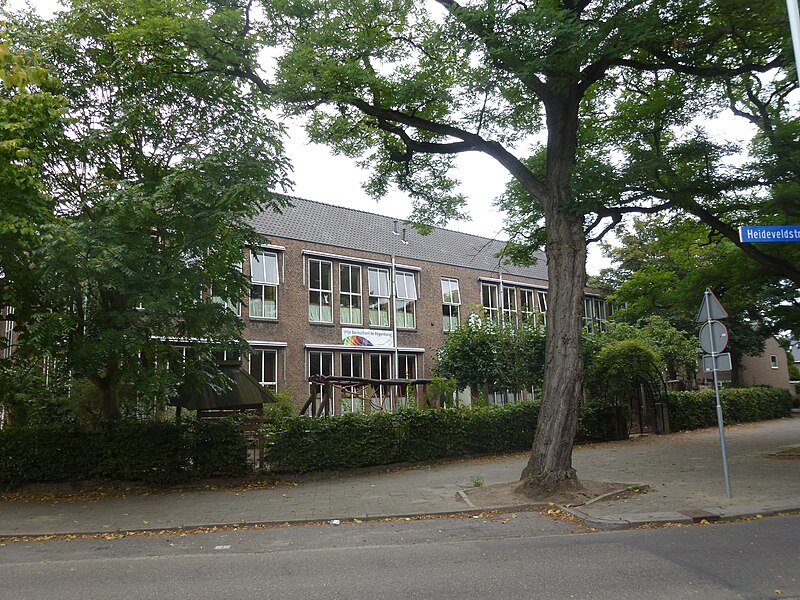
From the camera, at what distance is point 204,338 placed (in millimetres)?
11141

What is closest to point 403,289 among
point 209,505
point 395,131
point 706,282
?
point 706,282

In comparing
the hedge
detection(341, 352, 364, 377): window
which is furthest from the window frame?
the hedge

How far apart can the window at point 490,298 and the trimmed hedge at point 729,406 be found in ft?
36.9

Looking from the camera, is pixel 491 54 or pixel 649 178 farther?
pixel 649 178

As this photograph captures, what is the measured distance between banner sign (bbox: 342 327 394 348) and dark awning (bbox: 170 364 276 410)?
41.9 ft

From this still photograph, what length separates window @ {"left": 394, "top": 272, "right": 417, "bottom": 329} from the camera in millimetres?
29156

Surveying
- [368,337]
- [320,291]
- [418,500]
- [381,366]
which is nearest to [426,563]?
[418,500]

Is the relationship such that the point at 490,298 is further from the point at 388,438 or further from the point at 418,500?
the point at 418,500

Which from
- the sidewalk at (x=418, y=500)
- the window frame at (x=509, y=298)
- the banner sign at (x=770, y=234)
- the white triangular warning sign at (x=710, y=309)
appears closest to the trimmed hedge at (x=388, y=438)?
the sidewalk at (x=418, y=500)

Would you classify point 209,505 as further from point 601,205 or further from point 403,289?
point 403,289

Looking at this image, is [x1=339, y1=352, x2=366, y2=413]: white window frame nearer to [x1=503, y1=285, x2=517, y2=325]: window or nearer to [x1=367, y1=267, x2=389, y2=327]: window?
[x1=367, y1=267, x2=389, y2=327]: window

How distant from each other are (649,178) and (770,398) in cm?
2350

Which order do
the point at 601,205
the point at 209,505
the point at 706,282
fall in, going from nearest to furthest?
the point at 209,505 → the point at 601,205 → the point at 706,282

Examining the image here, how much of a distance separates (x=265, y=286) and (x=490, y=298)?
1406cm
